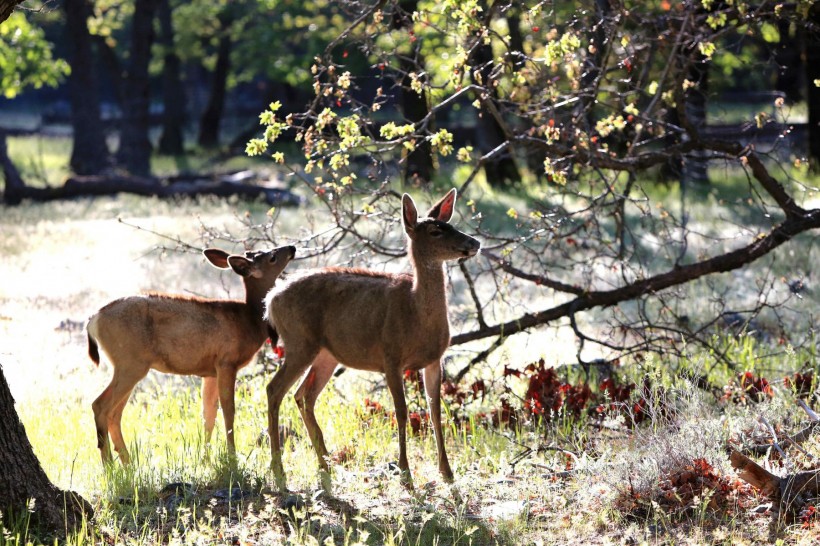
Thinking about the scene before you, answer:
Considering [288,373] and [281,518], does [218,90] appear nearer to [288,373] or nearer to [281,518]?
[288,373]

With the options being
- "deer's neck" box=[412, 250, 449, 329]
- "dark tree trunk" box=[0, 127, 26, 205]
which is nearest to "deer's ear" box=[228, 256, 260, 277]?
"deer's neck" box=[412, 250, 449, 329]

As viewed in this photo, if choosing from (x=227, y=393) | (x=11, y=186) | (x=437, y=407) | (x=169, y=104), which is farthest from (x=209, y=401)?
(x=169, y=104)

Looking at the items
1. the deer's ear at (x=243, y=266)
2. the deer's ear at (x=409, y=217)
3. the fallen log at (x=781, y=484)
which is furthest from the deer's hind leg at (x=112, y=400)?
the fallen log at (x=781, y=484)

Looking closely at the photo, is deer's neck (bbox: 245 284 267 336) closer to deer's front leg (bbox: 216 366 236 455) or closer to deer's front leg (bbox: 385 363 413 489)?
deer's front leg (bbox: 216 366 236 455)

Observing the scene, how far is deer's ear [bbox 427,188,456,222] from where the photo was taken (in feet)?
25.6

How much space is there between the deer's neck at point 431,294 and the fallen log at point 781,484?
1.99 metres

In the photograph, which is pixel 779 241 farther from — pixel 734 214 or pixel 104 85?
pixel 104 85

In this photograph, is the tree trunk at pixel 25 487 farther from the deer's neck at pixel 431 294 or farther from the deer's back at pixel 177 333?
the deer's neck at pixel 431 294

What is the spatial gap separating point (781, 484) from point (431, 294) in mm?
2389

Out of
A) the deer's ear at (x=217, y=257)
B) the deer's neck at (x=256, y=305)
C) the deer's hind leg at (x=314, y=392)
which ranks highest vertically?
the deer's ear at (x=217, y=257)

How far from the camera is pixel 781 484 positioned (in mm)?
6613

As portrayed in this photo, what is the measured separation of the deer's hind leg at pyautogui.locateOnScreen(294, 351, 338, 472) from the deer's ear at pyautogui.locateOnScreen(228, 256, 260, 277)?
2.98ft

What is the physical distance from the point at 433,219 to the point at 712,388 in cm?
307

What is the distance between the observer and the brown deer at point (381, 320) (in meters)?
7.39
